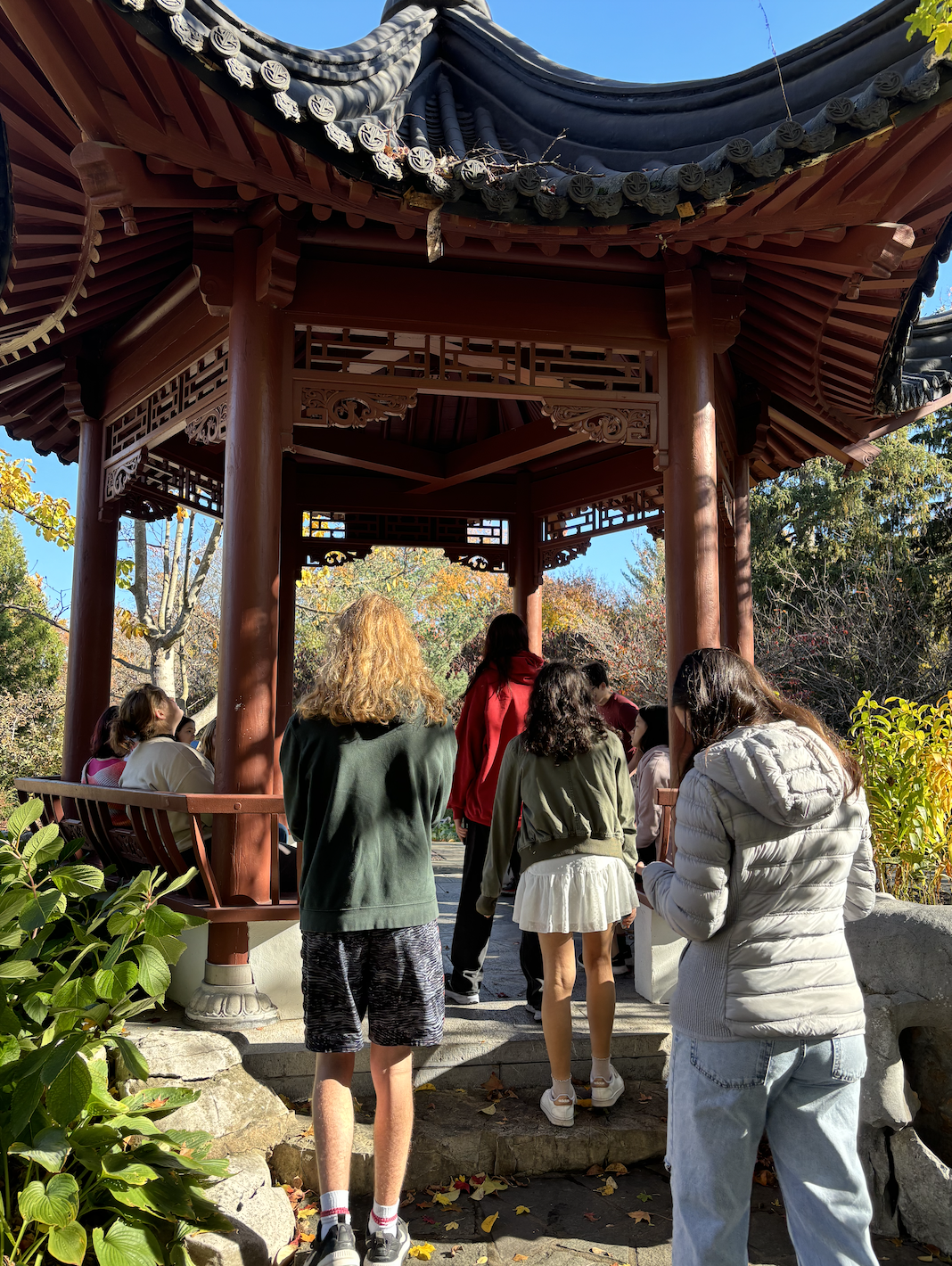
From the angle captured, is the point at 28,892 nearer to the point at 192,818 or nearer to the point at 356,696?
the point at 192,818

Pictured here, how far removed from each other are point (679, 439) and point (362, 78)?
2.25 metres

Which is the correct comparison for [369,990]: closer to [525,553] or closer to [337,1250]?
[337,1250]

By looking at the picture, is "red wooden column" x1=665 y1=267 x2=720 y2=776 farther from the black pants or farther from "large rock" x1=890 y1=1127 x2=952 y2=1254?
A: "large rock" x1=890 y1=1127 x2=952 y2=1254

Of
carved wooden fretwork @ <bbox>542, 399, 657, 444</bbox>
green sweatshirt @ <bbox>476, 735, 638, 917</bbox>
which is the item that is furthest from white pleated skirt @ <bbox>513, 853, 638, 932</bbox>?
carved wooden fretwork @ <bbox>542, 399, 657, 444</bbox>

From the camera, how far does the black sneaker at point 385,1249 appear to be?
8.70ft

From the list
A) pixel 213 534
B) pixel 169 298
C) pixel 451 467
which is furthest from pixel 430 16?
pixel 213 534

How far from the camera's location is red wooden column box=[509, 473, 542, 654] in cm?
845

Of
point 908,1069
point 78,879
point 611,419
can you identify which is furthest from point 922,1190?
point 611,419

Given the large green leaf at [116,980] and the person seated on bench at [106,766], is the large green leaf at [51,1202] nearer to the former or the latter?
the large green leaf at [116,980]

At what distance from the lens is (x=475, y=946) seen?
4.38 metres

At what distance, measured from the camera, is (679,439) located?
16.2ft

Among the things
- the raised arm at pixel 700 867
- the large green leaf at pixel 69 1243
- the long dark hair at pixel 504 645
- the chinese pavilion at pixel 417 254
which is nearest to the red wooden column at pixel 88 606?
the chinese pavilion at pixel 417 254

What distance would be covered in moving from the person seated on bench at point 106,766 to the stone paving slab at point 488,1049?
4.54 ft

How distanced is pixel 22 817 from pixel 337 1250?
1631 mm
